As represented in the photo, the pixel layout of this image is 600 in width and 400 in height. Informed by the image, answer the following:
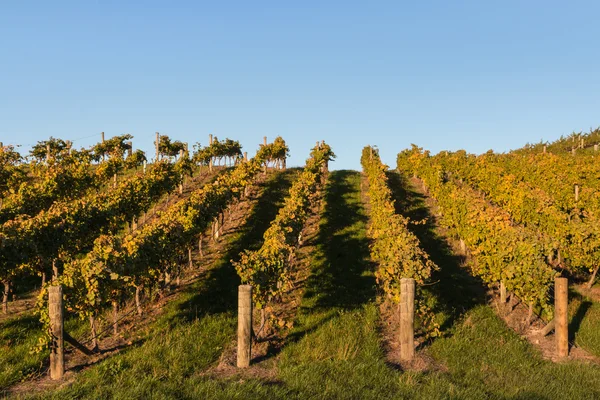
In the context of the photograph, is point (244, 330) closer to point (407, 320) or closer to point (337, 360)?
point (337, 360)

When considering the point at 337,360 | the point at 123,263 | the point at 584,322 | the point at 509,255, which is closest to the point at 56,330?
the point at 123,263

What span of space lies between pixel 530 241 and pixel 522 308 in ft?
9.66

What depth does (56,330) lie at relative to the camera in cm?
933

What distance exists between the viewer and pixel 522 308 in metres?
14.2

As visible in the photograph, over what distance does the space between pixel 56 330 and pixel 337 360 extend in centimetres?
615

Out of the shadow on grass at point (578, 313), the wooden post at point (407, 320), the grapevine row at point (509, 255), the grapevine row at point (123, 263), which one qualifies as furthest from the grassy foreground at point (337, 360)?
the shadow on grass at point (578, 313)

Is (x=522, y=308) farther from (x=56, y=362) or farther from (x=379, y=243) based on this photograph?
(x=56, y=362)

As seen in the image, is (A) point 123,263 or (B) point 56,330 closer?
(B) point 56,330

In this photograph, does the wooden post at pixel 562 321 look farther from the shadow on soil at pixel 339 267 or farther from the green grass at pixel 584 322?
the shadow on soil at pixel 339 267

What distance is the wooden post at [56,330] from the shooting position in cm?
930

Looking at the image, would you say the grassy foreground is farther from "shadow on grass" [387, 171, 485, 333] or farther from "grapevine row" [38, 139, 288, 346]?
"grapevine row" [38, 139, 288, 346]

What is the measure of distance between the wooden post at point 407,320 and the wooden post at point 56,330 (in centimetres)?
762

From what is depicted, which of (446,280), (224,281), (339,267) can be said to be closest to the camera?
(224,281)

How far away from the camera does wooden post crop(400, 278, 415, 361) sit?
10266 mm
